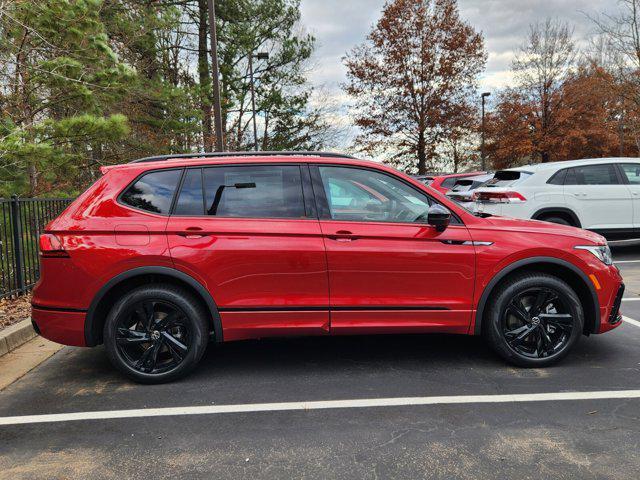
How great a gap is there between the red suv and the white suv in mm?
4609

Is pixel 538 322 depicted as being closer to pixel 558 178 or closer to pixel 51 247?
pixel 51 247

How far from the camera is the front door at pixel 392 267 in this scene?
3824 mm

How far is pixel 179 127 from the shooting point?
631 inches

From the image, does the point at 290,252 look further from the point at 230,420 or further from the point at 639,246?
the point at 639,246

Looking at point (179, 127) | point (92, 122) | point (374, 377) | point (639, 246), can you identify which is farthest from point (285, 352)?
point (179, 127)

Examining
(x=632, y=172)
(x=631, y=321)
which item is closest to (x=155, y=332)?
(x=631, y=321)

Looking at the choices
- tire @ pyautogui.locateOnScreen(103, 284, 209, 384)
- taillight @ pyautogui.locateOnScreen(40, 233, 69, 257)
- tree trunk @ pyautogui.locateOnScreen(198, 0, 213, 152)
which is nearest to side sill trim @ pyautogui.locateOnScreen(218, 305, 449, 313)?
tire @ pyautogui.locateOnScreen(103, 284, 209, 384)

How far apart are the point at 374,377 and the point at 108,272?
2218mm

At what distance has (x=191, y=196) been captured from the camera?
12.9 ft

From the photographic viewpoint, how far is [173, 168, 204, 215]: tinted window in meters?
3.90

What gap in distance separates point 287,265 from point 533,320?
205 cm

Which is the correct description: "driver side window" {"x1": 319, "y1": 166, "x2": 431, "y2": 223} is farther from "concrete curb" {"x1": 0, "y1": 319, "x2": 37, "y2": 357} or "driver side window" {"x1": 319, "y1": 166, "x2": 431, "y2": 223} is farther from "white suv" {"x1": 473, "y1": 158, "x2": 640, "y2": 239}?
"white suv" {"x1": 473, "y1": 158, "x2": 640, "y2": 239}

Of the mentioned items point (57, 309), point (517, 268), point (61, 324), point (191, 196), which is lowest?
point (61, 324)

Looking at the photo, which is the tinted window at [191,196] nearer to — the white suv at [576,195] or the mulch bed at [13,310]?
the mulch bed at [13,310]
